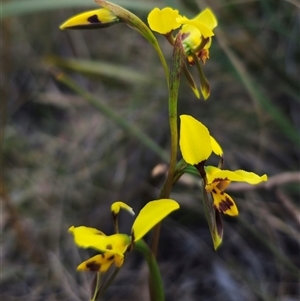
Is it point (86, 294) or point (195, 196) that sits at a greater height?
point (195, 196)

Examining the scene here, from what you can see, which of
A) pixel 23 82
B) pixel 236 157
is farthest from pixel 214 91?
pixel 23 82

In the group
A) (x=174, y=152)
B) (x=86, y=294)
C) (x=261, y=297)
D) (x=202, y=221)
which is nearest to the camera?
(x=174, y=152)

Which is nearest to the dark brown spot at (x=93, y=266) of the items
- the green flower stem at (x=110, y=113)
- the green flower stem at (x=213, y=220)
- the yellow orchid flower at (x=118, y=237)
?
the yellow orchid flower at (x=118, y=237)

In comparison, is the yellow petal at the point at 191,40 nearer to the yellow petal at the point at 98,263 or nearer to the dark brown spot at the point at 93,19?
the dark brown spot at the point at 93,19

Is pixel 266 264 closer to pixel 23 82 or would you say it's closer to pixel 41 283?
pixel 41 283

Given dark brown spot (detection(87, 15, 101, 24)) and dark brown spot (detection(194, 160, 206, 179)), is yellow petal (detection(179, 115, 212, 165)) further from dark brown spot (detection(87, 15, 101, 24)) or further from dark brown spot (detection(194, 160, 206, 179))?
dark brown spot (detection(87, 15, 101, 24))

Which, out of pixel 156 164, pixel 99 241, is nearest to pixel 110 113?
pixel 156 164

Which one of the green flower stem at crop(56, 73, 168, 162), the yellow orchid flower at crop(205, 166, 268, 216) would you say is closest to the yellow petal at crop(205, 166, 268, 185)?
the yellow orchid flower at crop(205, 166, 268, 216)
